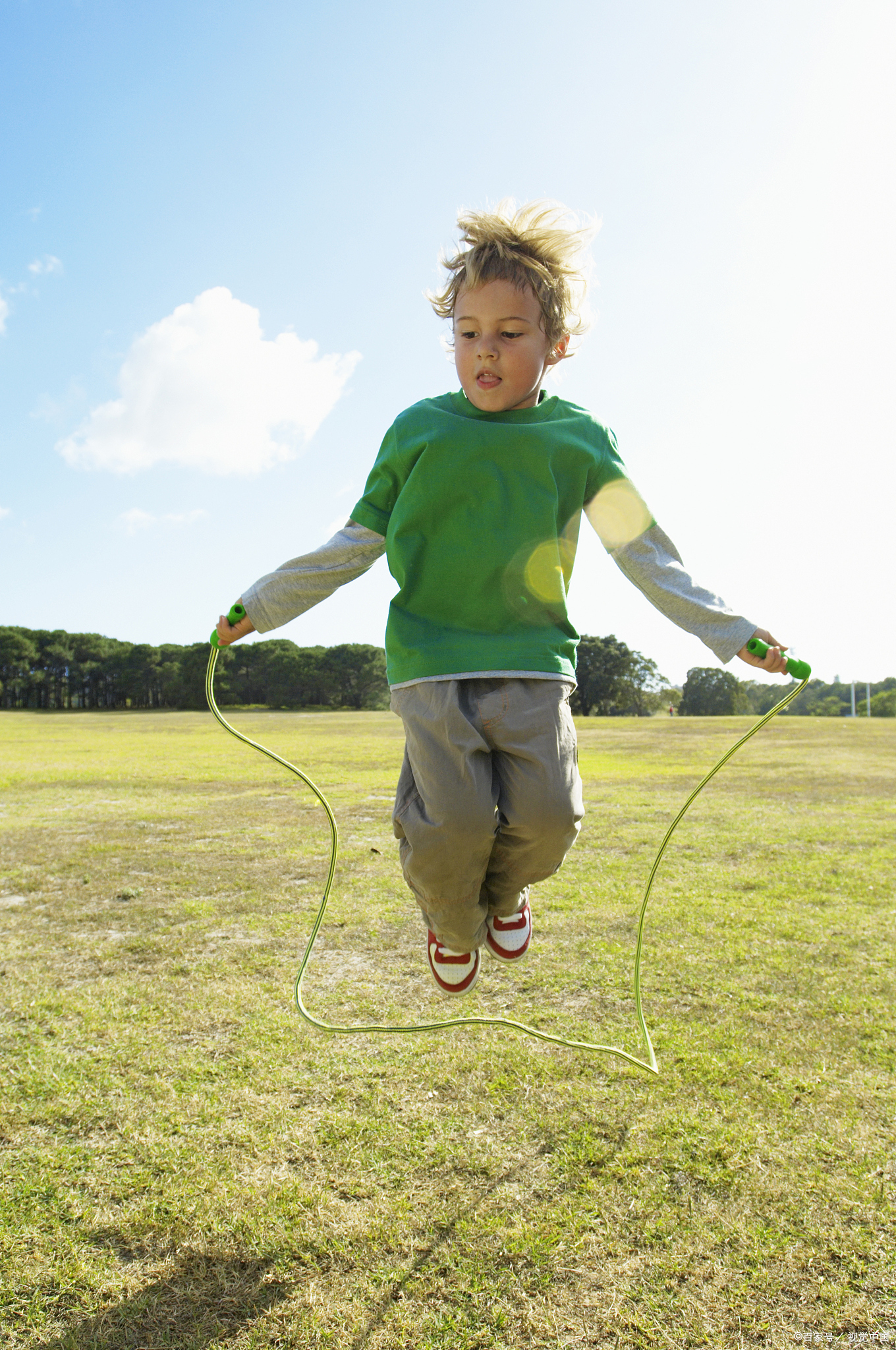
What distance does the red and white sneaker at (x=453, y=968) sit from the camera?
316cm

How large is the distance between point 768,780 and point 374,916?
1093 cm

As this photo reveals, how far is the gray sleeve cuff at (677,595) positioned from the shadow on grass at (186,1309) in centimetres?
226

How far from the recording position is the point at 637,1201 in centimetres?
256

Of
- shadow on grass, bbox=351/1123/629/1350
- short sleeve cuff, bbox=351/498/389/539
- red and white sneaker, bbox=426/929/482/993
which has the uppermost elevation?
short sleeve cuff, bbox=351/498/389/539

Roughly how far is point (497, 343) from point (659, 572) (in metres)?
0.94

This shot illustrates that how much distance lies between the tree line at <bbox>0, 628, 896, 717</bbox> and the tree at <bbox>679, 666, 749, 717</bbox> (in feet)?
0.22

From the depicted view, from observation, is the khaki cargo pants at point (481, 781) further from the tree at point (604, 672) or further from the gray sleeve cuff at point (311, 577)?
the tree at point (604, 672)

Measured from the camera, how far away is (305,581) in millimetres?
2844

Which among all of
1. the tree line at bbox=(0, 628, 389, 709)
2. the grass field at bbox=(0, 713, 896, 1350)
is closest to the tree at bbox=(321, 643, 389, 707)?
the tree line at bbox=(0, 628, 389, 709)

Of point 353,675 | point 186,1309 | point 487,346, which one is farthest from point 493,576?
point 353,675

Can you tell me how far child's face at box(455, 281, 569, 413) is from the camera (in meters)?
2.79

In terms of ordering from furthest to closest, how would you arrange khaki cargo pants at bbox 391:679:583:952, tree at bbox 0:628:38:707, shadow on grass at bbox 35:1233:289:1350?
tree at bbox 0:628:38:707
khaki cargo pants at bbox 391:679:583:952
shadow on grass at bbox 35:1233:289:1350

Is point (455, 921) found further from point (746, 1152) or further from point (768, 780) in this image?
point (768, 780)

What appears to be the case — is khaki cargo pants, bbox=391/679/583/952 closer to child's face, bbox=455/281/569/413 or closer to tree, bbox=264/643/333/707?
child's face, bbox=455/281/569/413
